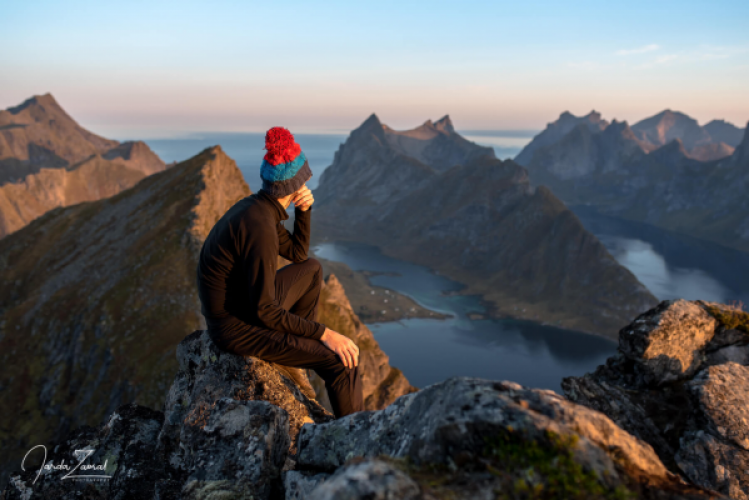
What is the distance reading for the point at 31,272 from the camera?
252 ft

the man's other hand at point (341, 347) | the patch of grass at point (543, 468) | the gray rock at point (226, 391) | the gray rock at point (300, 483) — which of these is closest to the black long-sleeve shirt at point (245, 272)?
the man's other hand at point (341, 347)

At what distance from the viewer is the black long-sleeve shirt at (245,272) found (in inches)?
281

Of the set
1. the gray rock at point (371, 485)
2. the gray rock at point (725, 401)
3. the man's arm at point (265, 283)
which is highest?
the man's arm at point (265, 283)

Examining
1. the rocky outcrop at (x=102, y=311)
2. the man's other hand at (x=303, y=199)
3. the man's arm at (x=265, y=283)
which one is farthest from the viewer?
the rocky outcrop at (x=102, y=311)

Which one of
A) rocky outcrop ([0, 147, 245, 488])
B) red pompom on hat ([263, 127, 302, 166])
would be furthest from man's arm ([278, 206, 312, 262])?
rocky outcrop ([0, 147, 245, 488])

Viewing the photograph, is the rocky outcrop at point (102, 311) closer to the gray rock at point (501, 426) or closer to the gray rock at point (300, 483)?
the gray rock at point (300, 483)

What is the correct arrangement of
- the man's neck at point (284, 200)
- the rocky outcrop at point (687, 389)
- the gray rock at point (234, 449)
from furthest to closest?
1. the man's neck at point (284, 200)
2. the rocky outcrop at point (687, 389)
3. the gray rock at point (234, 449)

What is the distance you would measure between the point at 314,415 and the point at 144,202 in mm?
82460

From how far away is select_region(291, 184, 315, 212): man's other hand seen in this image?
8.53 metres

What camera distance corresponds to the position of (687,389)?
8141 millimetres

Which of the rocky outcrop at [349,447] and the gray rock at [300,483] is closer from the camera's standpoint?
the rocky outcrop at [349,447]

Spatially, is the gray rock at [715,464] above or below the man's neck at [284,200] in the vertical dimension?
below

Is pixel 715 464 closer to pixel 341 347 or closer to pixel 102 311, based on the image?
pixel 341 347

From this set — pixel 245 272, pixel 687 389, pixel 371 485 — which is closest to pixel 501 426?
pixel 371 485
